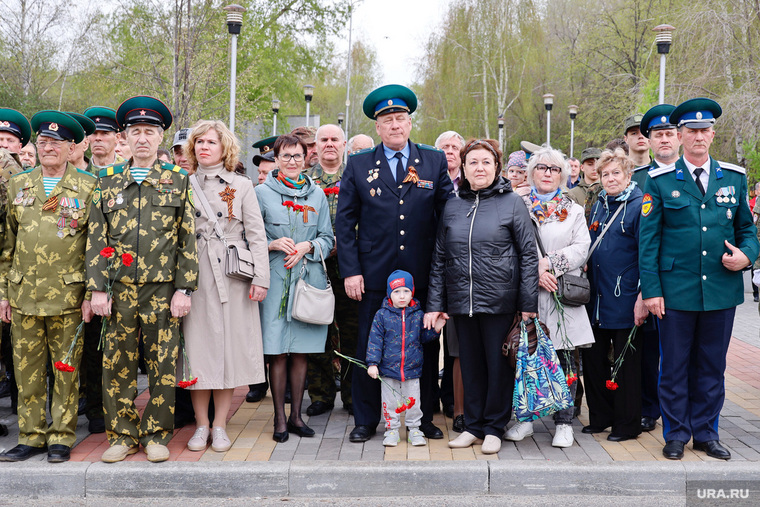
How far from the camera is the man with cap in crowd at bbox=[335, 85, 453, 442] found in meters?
4.87

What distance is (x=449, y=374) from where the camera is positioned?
576 cm

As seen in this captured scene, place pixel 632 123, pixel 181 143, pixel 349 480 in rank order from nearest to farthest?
pixel 349 480 → pixel 181 143 → pixel 632 123

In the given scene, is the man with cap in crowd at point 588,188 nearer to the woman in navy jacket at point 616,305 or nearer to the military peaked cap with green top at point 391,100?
the woman in navy jacket at point 616,305

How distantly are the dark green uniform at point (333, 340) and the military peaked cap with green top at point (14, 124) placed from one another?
244 centimetres

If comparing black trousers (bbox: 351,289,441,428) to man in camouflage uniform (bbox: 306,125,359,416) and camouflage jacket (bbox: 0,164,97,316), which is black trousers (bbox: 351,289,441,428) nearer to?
man in camouflage uniform (bbox: 306,125,359,416)

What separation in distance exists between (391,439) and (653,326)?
2.08m

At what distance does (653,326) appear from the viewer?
16.2ft

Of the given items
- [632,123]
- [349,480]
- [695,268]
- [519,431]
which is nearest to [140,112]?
[349,480]

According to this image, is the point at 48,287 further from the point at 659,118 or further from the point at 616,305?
the point at 659,118

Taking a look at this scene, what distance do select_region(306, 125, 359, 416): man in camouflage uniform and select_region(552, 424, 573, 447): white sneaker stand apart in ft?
5.73

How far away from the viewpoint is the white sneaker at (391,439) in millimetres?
4742

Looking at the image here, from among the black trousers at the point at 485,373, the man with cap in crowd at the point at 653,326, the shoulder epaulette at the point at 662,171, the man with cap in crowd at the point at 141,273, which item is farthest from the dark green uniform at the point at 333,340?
the shoulder epaulette at the point at 662,171

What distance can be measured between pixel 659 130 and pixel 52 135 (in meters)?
4.66

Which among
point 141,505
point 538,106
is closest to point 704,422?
point 141,505
